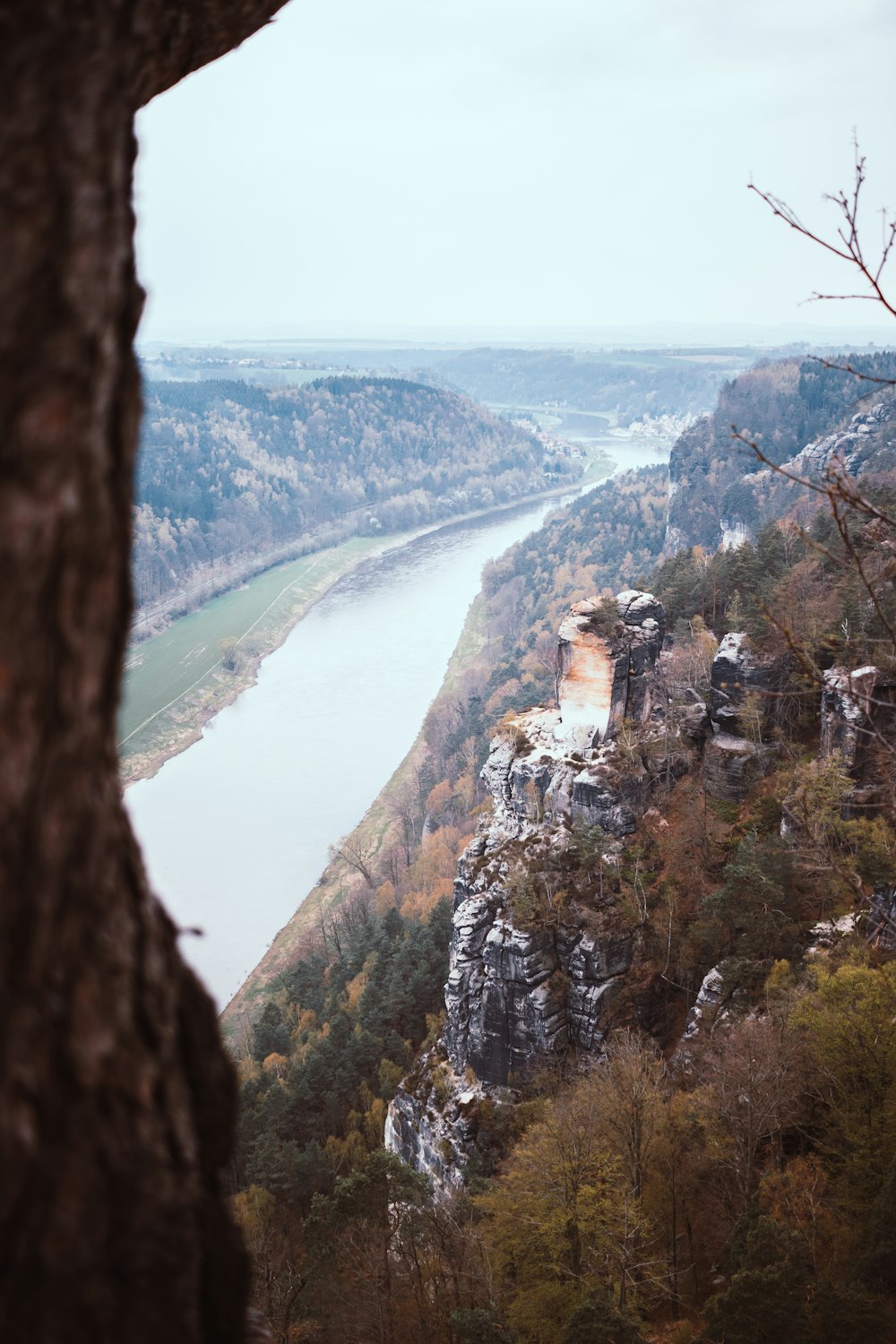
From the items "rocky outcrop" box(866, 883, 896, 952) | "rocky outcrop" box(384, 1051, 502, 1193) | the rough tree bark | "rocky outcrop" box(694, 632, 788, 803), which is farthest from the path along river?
the rough tree bark

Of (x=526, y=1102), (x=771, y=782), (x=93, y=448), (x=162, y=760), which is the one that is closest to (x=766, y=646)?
(x=771, y=782)

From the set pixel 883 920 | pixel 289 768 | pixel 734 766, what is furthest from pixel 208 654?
pixel 883 920

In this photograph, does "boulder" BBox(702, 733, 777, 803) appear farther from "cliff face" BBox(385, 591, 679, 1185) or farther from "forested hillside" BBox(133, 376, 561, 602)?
"forested hillside" BBox(133, 376, 561, 602)

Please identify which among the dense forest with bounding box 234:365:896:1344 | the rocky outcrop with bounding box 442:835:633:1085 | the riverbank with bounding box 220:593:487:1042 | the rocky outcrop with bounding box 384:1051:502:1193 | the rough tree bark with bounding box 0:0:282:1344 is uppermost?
the rough tree bark with bounding box 0:0:282:1344

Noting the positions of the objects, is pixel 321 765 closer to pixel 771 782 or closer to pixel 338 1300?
pixel 771 782

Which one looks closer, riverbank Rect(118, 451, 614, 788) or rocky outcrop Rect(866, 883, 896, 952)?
rocky outcrop Rect(866, 883, 896, 952)

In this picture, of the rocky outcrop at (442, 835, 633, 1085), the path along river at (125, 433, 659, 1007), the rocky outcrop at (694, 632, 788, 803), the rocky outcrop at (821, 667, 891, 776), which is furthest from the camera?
the path along river at (125, 433, 659, 1007)
